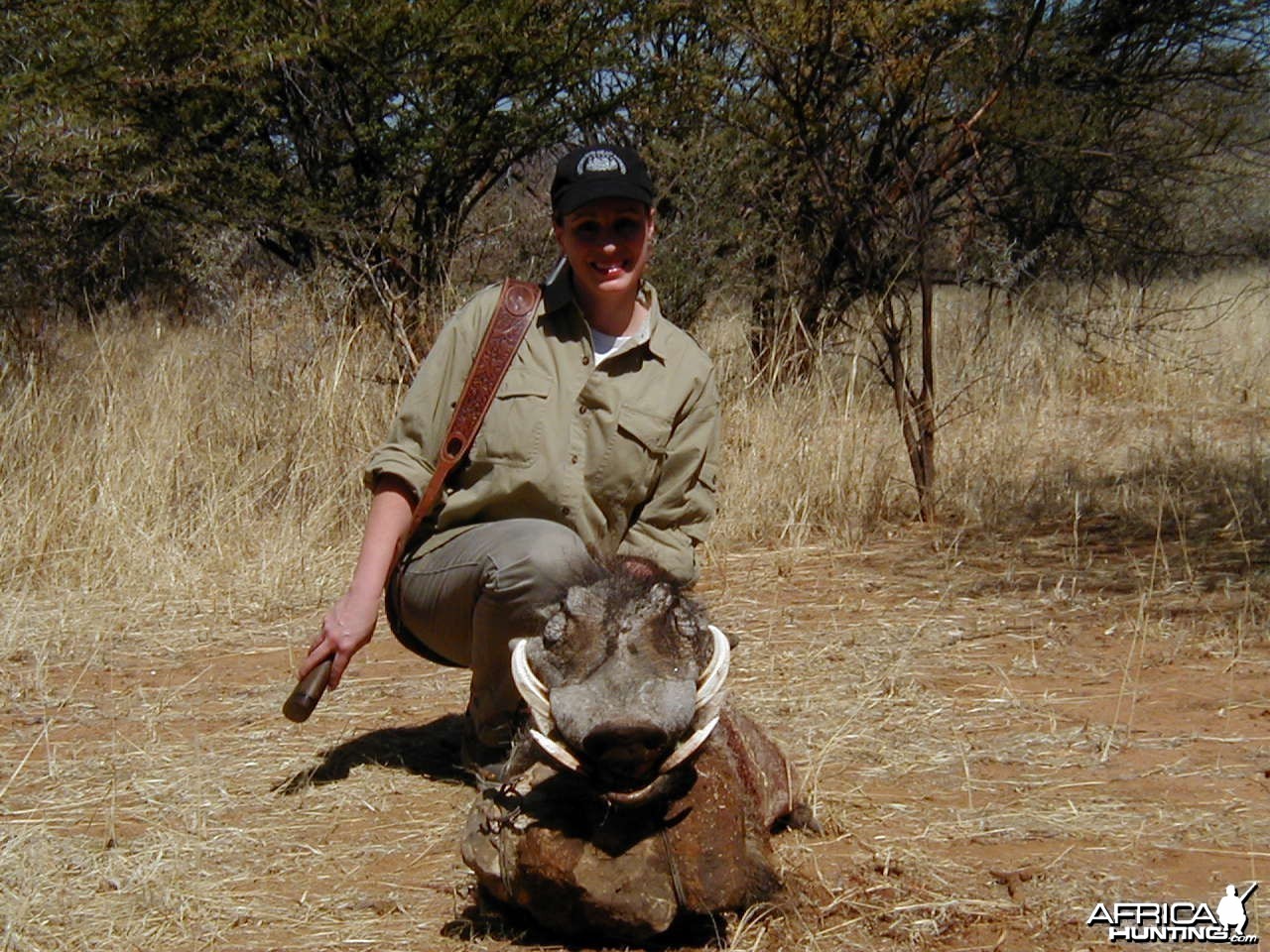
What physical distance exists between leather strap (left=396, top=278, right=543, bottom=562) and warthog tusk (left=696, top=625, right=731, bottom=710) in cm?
105

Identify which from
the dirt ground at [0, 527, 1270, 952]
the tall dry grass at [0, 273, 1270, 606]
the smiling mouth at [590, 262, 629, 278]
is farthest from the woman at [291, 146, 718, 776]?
the tall dry grass at [0, 273, 1270, 606]

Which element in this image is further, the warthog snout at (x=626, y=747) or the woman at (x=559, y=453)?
the woman at (x=559, y=453)

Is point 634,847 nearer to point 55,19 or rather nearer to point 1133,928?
point 1133,928

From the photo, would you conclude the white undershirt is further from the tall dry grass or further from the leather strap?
the tall dry grass

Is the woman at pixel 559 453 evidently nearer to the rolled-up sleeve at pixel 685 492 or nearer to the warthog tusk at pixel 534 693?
the rolled-up sleeve at pixel 685 492

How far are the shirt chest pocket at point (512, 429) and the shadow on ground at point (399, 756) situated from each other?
870 millimetres

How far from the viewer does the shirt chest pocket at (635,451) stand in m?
3.44

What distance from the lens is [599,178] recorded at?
3215 mm

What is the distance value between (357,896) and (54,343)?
19.7ft

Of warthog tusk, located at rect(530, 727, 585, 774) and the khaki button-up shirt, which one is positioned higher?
the khaki button-up shirt

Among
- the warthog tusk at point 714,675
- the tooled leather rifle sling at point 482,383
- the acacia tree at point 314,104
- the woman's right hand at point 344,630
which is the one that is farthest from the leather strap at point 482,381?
the acacia tree at point 314,104

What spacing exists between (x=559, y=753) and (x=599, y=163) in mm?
1441

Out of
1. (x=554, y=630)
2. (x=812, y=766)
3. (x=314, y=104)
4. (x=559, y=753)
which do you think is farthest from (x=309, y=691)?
(x=314, y=104)

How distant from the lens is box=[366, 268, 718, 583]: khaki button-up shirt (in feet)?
11.2
